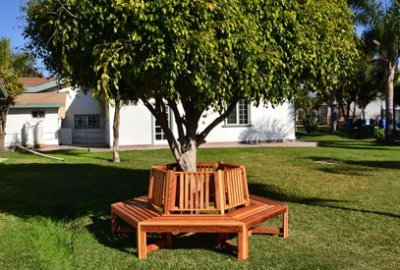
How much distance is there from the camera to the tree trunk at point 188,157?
20.7ft

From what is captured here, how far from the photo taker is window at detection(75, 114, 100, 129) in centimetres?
2669

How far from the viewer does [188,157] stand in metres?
6.35

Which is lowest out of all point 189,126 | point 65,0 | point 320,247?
point 320,247

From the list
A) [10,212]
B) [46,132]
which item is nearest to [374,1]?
[46,132]

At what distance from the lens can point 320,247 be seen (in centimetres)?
550

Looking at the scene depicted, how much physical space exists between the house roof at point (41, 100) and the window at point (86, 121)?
1.90 meters

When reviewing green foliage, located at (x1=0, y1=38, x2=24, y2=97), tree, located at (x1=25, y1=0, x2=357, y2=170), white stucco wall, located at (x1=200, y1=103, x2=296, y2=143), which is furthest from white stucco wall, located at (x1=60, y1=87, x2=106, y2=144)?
tree, located at (x1=25, y1=0, x2=357, y2=170)

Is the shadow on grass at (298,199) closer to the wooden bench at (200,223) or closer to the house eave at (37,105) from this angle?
the wooden bench at (200,223)

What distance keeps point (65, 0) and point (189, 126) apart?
267cm

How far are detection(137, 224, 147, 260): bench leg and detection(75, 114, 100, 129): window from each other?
22303mm

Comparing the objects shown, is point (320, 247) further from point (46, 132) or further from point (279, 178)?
point (46, 132)

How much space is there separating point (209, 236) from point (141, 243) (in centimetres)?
127

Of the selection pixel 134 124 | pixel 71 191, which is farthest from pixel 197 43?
pixel 134 124

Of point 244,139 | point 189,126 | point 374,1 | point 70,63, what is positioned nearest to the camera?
point 70,63
